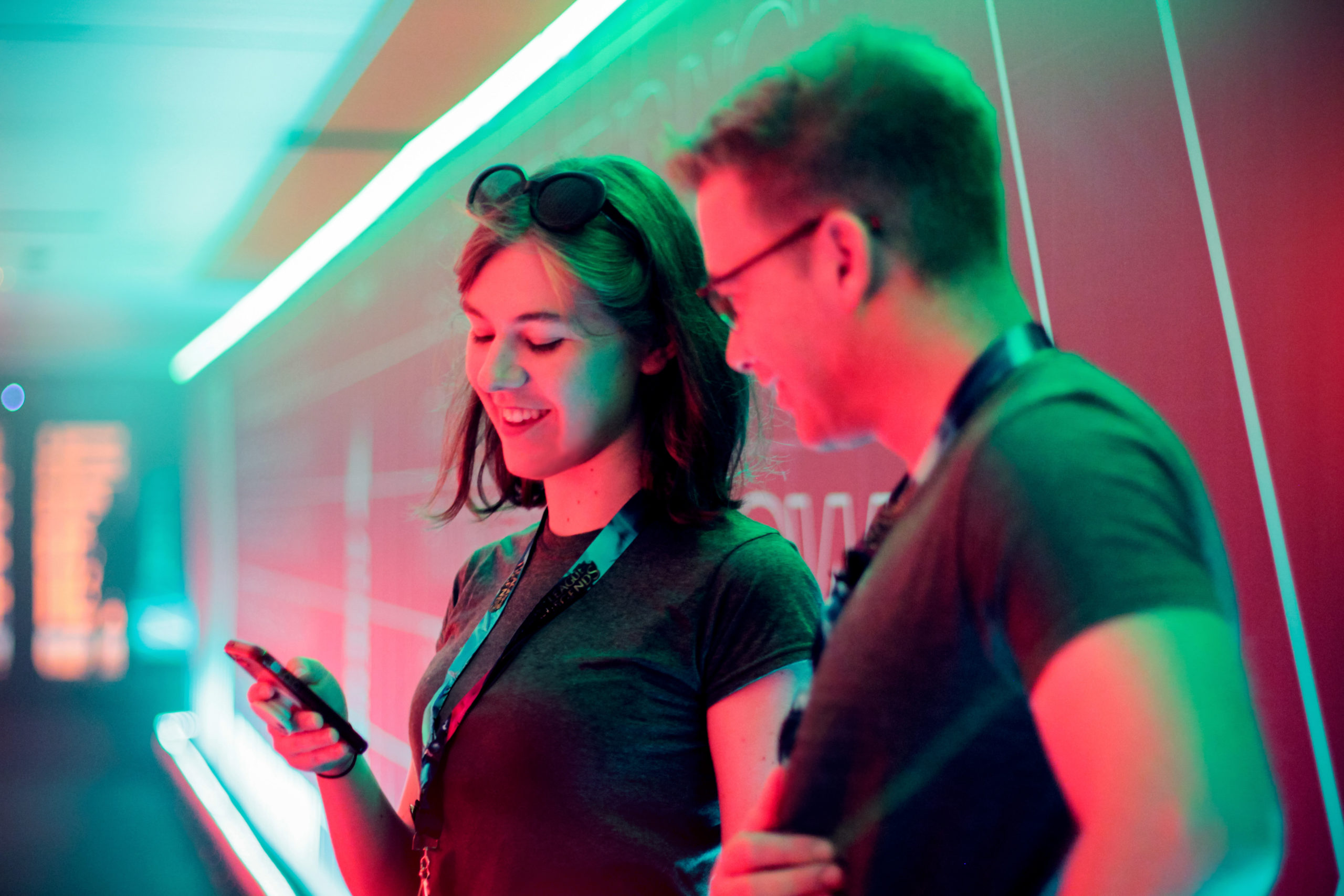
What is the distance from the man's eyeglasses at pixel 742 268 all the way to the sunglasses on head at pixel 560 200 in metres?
0.39

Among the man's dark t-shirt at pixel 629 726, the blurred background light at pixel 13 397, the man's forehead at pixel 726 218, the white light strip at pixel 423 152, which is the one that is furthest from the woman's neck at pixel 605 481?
the blurred background light at pixel 13 397

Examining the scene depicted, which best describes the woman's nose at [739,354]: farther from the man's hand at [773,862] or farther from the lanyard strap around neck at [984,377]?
the man's hand at [773,862]

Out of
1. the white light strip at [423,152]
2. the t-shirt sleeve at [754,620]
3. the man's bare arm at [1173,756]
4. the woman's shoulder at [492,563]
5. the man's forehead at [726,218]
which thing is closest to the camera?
the man's bare arm at [1173,756]

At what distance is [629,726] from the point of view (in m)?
1.09

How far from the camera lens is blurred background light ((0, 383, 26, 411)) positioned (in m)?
10.3

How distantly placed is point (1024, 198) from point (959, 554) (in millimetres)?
952

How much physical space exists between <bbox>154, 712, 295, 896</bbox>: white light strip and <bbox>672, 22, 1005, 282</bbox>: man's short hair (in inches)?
200

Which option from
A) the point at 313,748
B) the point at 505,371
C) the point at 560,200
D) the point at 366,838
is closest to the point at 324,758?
the point at 313,748

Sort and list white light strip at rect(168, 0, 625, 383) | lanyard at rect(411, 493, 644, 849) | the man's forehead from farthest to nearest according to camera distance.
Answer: white light strip at rect(168, 0, 625, 383) < lanyard at rect(411, 493, 644, 849) < the man's forehead

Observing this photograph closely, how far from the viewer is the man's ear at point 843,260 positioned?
2.14 ft

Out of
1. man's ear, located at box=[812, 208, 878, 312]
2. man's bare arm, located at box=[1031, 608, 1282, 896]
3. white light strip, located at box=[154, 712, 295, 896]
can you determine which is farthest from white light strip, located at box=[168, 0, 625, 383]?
white light strip, located at box=[154, 712, 295, 896]

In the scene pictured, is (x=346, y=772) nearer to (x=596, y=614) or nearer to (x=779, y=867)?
(x=596, y=614)

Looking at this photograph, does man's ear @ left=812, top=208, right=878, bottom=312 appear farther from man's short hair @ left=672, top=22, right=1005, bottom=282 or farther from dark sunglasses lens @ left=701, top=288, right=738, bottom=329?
dark sunglasses lens @ left=701, top=288, right=738, bottom=329

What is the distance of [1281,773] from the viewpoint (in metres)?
1.01
